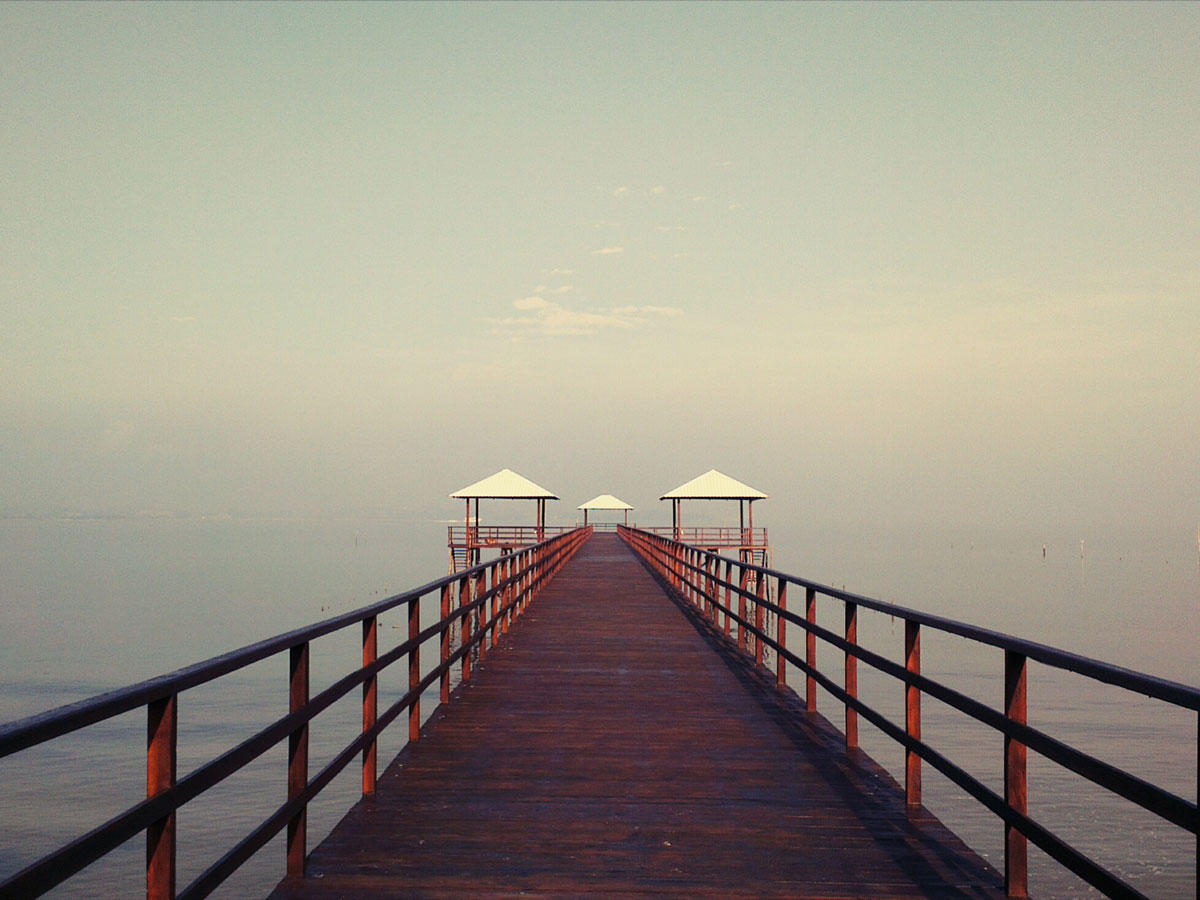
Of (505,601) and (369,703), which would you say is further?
(505,601)

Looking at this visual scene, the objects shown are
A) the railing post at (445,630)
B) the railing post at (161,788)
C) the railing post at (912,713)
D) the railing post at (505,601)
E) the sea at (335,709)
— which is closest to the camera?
the railing post at (161,788)

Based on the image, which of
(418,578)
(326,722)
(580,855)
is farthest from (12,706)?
(418,578)

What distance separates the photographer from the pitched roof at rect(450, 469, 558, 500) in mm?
44438

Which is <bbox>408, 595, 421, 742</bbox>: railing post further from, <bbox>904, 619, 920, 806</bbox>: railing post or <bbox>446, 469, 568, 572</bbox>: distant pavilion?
<bbox>446, 469, 568, 572</bbox>: distant pavilion

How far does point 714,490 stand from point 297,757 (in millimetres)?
41445

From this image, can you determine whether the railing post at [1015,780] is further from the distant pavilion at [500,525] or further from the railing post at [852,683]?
the distant pavilion at [500,525]

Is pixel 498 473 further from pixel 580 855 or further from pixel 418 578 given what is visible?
pixel 418 578

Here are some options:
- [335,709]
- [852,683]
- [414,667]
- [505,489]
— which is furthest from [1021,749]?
[505,489]

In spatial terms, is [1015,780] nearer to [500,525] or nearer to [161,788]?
[161,788]

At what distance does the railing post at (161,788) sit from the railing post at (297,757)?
3.72ft

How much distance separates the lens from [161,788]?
10.7 ft

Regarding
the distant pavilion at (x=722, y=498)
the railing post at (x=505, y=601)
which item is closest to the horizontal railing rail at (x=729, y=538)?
the distant pavilion at (x=722, y=498)

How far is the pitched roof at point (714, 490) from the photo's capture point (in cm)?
4525

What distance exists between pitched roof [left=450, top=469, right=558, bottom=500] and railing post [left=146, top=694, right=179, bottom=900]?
40.9 metres
